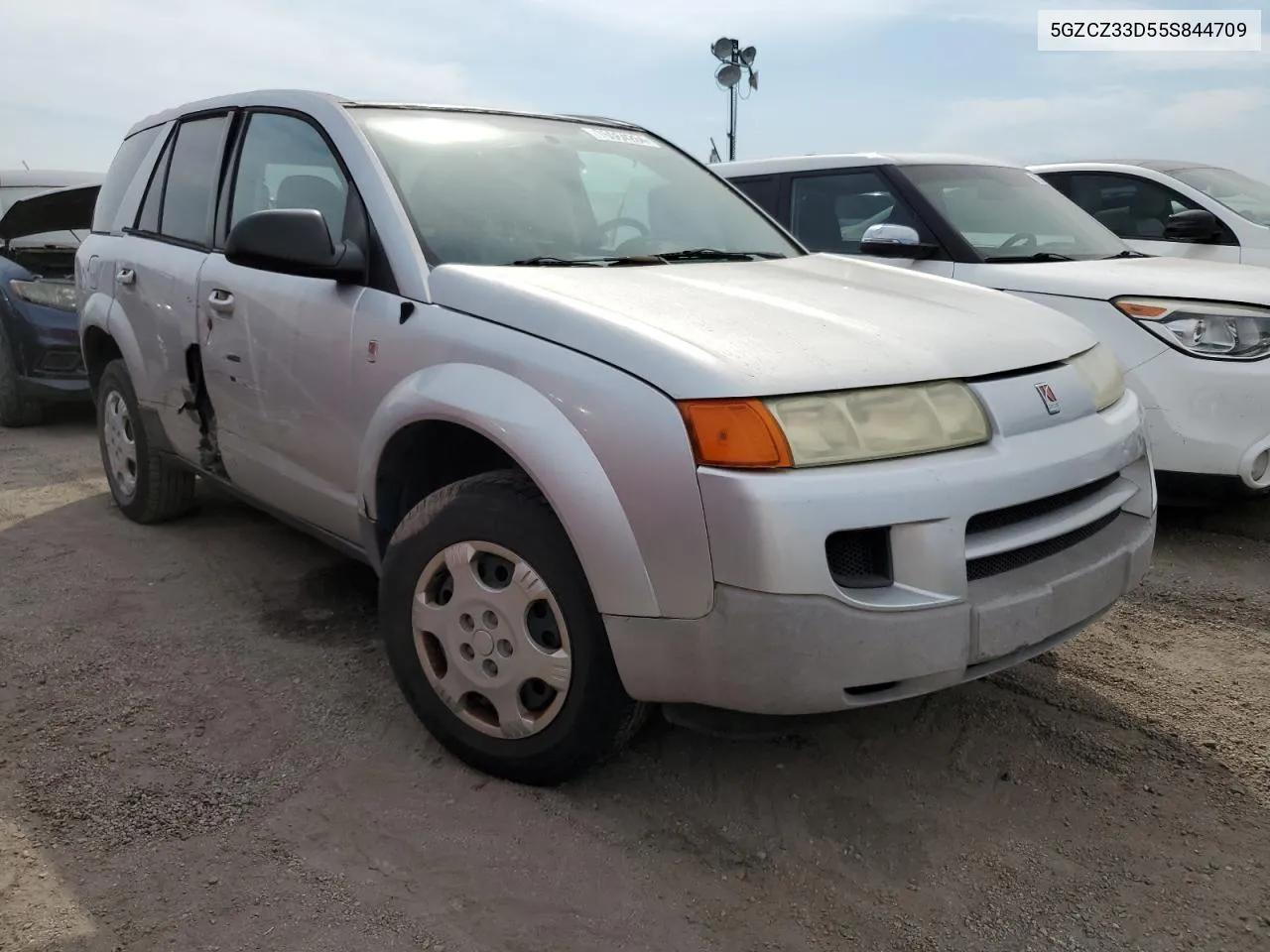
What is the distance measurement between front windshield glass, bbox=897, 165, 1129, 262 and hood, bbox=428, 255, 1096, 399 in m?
2.10

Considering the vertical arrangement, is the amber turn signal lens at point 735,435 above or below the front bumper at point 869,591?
above

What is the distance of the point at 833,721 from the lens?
2.74 m

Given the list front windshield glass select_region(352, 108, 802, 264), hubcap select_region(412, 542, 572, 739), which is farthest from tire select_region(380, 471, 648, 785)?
front windshield glass select_region(352, 108, 802, 264)

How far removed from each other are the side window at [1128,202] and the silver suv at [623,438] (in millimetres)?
Answer: 4218

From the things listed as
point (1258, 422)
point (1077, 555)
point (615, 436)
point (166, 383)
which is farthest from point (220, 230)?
Answer: point (1258, 422)

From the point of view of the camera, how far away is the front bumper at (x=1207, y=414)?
12.8 feet

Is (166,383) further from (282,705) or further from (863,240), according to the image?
(863,240)

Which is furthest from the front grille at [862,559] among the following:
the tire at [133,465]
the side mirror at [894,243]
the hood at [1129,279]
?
the tire at [133,465]

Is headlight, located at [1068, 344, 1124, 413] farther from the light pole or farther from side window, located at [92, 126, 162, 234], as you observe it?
the light pole

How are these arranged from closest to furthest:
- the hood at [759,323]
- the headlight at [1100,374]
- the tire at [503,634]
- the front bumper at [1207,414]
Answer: the hood at [759,323] < the tire at [503,634] < the headlight at [1100,374] < the front bumper at [1207,414]

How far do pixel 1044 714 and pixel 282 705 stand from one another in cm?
207

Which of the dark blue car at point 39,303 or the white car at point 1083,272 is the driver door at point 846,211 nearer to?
the white car at point 1083,272

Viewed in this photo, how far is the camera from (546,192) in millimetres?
3088

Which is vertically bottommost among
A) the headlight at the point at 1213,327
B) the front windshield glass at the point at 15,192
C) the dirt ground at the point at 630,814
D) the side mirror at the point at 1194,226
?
the dirt ground at the point at 630,814
